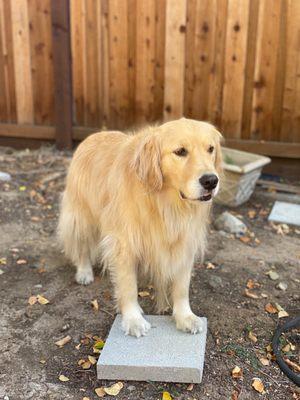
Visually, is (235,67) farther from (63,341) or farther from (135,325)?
(63,341)

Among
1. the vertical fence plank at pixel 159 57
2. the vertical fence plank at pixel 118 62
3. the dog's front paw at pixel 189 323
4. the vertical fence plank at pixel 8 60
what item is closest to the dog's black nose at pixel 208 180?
the dog's front paw at pixel 189 323

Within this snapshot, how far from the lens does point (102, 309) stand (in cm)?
357

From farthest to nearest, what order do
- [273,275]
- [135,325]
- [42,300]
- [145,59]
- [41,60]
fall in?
[41,60] → [145,59] → [273,275] → [42,300] → [135,325]

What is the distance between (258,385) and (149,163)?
4.47 ft

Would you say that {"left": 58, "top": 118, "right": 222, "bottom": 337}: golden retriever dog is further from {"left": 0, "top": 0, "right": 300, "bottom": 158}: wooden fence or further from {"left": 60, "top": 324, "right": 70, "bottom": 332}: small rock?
{"left": 0, "top": 0, "right": 300, "bottom": 158}: wooden fence

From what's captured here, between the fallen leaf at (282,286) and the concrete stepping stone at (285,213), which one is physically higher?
the concrete stepping stone at (285,213)

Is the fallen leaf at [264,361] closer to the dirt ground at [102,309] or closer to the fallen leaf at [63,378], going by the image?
the dirt ground at [102,309]

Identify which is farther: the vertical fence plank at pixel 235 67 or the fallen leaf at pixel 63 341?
the vertical fence plank at pixel 235 67

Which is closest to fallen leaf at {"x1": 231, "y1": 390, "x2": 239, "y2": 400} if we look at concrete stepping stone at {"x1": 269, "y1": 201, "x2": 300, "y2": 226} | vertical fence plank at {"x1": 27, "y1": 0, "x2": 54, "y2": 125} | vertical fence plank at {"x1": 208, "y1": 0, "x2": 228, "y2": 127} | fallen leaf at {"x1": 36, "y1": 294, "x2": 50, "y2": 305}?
fallen leaf at {"x1": 36, "y1": 294, "x2": 50, "y2": 305}

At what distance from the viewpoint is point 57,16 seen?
617 cm

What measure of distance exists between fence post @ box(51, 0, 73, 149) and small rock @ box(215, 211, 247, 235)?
2546 mm

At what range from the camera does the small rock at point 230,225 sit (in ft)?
15.7

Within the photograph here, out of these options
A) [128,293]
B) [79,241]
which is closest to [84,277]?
[79,241]

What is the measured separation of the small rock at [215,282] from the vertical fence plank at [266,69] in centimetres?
250
